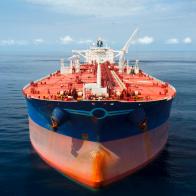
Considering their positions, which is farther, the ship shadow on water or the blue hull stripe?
the ship shadow on water

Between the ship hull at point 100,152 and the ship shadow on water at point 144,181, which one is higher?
the ship hull at point 100,152

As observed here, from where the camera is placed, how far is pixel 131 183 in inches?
859

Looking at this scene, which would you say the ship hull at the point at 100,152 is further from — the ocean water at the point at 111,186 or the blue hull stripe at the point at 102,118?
the ocean water at the point at 111,186

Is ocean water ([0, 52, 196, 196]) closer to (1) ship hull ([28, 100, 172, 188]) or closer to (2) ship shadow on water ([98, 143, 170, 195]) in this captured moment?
(2) ship shadow on water ([98, 143, 170, 195])

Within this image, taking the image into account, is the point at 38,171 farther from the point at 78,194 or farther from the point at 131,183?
the point at 131,183

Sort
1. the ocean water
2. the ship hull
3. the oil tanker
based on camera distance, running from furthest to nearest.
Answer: the ocean water
the ship hull
the oil tanker

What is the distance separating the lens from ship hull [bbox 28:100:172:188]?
20734 millimetres

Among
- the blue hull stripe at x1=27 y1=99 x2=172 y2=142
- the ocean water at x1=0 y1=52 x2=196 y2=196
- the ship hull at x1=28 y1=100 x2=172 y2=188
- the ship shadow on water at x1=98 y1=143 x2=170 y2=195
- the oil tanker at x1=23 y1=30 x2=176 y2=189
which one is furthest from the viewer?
the ocean water at x1=0 y1=52 x2=196 y2=196

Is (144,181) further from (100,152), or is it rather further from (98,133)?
(98,133)

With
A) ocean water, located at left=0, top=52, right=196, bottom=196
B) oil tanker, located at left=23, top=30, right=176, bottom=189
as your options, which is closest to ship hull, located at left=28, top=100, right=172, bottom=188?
oil tanker, located at left=23, top=30, right=176, bottom=189

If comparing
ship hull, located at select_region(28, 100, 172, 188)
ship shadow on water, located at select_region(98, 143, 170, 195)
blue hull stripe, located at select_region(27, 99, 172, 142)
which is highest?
blue hull stripe, located at select_region(27, 99, 172, 142)

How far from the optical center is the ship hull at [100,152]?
2073cm

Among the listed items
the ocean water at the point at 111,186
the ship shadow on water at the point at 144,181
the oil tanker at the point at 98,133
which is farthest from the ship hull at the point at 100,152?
the ocean water at the point at 111,186

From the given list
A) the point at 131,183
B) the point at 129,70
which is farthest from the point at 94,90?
the point at 129,70
